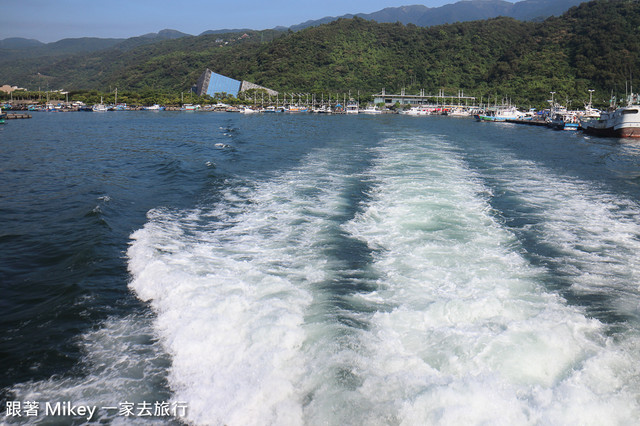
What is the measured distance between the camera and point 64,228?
26.1ft

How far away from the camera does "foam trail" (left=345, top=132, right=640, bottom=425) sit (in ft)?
10.6

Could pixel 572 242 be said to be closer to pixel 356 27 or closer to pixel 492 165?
pixel 492 165

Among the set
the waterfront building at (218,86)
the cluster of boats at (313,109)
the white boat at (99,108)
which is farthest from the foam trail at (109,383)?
the waterfront building at (218,86)

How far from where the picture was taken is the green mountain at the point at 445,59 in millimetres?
84250

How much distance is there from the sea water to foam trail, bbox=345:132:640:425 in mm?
18

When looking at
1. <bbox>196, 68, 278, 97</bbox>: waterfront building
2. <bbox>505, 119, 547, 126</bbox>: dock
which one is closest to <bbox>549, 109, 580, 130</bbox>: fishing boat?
<bbox>505, 119, 547, 126</bbox>: dock

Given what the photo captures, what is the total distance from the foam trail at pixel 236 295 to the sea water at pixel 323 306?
2 centimetres

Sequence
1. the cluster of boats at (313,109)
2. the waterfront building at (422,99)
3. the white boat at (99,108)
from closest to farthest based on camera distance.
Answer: the white boat at (99,108) → the cluster of boats at (313,109) → the waterfront building at (422,99)

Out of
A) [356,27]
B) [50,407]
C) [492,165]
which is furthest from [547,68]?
[50,407]

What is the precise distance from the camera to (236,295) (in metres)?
5.09

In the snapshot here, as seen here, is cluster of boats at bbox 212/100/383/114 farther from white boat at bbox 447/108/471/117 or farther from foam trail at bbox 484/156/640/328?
foam trail at bbox 484/156/640/328

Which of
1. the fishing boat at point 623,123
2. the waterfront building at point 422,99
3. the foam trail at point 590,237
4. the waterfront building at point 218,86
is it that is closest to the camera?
the foam trail at point 590,237

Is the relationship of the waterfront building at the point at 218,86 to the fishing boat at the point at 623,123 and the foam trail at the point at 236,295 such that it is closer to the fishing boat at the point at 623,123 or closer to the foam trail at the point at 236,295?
the fishing boat at the point at 623,123

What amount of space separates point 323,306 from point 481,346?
173cm
